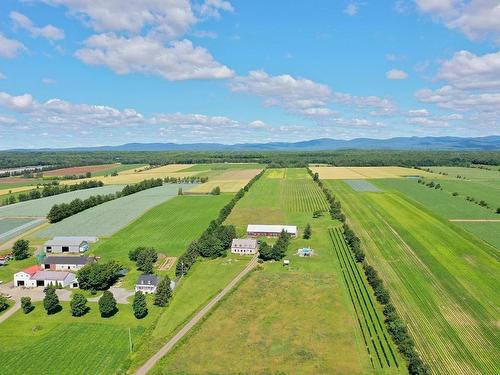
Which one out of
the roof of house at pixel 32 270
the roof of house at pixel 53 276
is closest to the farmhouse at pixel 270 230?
the roof of house at pixel 53 276

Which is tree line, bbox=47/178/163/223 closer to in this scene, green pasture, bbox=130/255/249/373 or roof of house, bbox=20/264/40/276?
roof of house, bbox=20/264/40/276

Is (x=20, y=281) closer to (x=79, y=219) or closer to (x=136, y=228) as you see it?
(x=136, y=228)

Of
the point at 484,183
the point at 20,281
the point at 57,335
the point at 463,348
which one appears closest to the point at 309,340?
the point at 463,348

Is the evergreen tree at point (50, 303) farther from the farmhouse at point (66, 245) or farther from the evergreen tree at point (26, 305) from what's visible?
the farmhouse at point (66, 245)

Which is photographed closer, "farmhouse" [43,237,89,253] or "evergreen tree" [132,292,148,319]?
"evergreen tree" [132,292,148,319]

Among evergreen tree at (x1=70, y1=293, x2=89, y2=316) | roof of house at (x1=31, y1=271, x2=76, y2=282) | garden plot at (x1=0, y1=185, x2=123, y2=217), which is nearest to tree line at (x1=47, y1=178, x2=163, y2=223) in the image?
garden plot at (x1=0, y1=185, x2=123, y2=217)
